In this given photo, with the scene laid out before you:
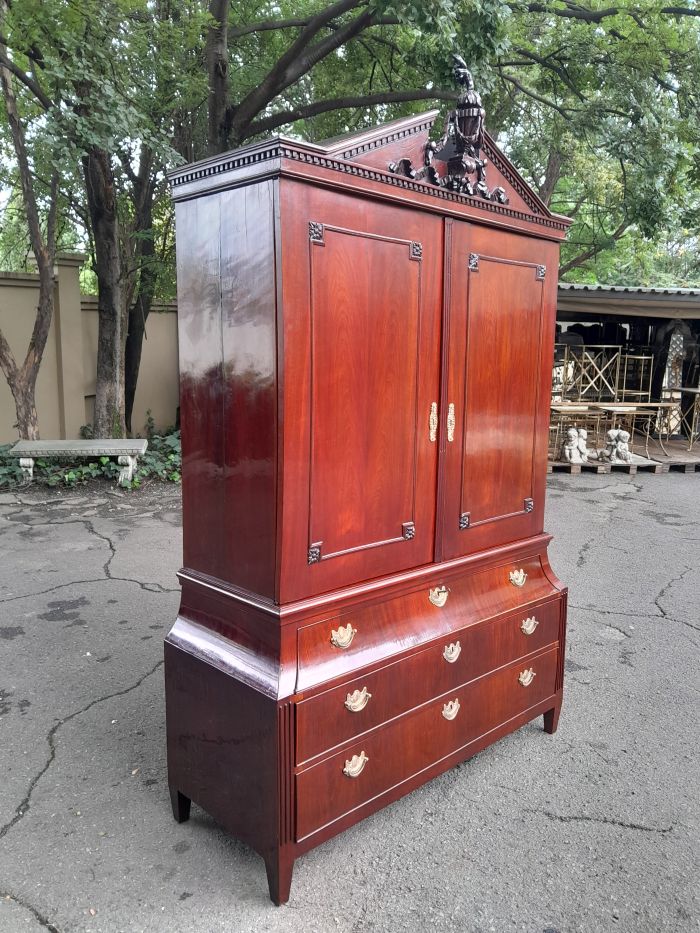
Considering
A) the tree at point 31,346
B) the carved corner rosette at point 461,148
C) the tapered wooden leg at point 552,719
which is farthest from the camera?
Answer: the tree at point 31,346

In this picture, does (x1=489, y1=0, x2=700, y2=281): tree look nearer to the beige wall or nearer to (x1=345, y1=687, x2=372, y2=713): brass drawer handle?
the beige wall

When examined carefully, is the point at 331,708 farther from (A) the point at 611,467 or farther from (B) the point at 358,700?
(A) the point at 611,467

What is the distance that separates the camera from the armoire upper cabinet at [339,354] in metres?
1.99

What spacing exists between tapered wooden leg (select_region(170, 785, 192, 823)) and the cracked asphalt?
0.05 metres

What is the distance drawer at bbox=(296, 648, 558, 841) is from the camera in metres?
2.17

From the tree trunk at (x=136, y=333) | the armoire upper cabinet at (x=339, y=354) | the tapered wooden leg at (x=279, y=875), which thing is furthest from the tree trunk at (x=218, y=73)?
the tapered wooden leg at (x=279, y=875)

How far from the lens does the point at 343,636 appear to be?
2252 millimetres

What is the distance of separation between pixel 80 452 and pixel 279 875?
636cm

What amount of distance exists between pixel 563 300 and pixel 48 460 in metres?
7.08

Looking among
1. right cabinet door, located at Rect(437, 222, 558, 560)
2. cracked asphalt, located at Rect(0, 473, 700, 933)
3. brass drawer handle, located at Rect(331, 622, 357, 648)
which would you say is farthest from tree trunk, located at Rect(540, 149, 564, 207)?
brass drawer handle, located at Rect(331, 622, 357, 648)

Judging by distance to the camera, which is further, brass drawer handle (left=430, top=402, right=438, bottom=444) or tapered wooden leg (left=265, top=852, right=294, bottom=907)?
brass drawer handle (left=430, top=402, right=438, bottom=444)

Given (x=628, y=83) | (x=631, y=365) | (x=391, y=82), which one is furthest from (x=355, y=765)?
(x=631, y=365)

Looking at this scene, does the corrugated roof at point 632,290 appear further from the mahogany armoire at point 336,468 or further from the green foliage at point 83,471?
the mahogany armoire at point 336,468

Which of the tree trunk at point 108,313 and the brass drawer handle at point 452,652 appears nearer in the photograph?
the brass drawer handle at point 452,652
